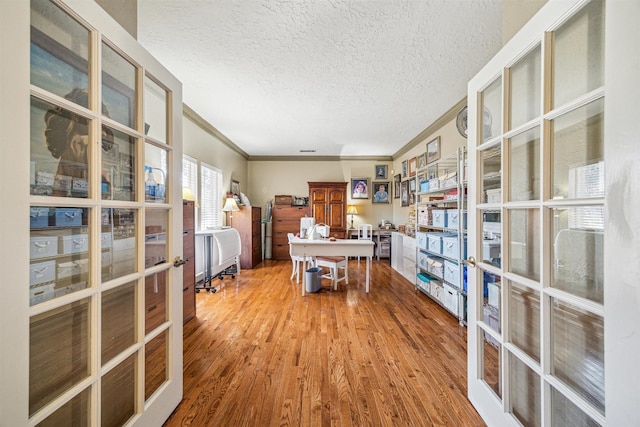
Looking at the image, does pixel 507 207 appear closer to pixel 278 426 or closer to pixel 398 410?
pixel 398 410

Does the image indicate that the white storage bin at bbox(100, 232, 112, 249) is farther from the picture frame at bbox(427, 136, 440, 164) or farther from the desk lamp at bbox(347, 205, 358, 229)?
the desk lamp at bbox(347, 205, 358, 229)

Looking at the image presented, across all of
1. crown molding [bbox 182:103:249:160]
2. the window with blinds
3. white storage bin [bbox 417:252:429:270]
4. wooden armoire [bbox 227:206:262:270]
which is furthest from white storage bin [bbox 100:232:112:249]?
wooden armoire [bbox 227:206:262:270]

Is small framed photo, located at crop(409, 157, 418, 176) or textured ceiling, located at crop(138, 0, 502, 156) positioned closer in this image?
textured ceiling, located at crop(138, 0, 502, 156)

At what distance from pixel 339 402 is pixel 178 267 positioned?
1.28 m

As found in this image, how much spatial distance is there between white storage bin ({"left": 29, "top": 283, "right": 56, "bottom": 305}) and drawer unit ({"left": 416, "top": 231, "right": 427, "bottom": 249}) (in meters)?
3.52

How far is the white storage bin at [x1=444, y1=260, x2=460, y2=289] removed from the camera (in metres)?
2.72

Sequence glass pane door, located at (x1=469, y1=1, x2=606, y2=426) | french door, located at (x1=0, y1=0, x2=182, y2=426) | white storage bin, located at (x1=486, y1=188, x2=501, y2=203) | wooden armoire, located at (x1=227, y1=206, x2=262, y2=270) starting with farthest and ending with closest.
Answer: wooden armoire, located at (x1=227, y1=206, x2=262, y2=270) < white storage bin, located at (x1=486, y1=188, x2=501, y2=203) < glass pane door, located at (x1=469, y1=1, x2=606, y2=426) < french door, located at (x1=0, y1=0, x2=182, y2=426)

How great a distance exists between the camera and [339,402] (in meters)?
1.53

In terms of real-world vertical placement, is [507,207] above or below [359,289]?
above

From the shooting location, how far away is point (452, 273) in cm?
283

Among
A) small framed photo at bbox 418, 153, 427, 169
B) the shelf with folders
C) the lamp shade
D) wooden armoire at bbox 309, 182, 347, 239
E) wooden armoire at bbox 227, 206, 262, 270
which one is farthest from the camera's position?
wooden armoire at bbox 309, 182, 347, 239

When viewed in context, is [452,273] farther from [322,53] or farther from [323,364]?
[322,53]
